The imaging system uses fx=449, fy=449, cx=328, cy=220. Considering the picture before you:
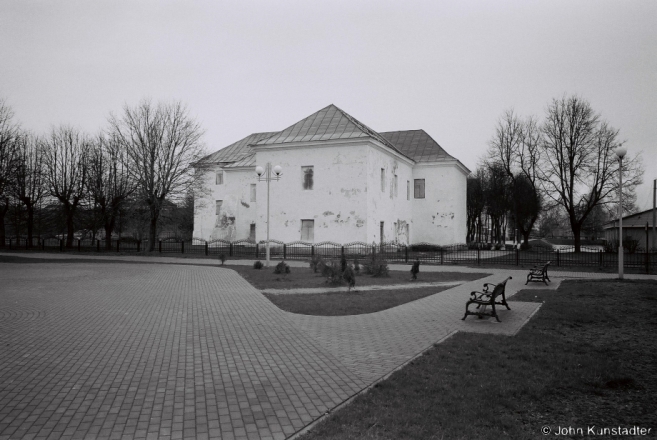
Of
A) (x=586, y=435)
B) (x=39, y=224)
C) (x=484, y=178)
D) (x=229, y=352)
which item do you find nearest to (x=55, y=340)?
(x=229, y=352)

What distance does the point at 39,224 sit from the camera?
159ft

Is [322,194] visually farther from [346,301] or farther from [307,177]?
[346,301]

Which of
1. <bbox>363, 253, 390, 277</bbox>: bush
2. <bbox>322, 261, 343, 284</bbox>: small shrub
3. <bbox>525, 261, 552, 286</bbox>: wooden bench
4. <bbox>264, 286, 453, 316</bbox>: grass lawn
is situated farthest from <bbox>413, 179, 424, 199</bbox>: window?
<bbox>264, 286, 453, 316</bbox>: grass lawn

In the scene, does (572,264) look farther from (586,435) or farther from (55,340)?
(55,340)

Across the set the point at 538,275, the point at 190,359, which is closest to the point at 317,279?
the point at 538,275

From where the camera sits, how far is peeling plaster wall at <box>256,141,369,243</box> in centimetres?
3303

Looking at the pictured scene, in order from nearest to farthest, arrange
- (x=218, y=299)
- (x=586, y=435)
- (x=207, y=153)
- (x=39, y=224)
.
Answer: (x=586, y=435)
(x=218, y=299)
(x=207, y=153)
(x=39, y=224)

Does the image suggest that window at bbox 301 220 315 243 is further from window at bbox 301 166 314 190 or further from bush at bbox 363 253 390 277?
bush at bbox 363 253 390 277

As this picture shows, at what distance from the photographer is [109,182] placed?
137 ft

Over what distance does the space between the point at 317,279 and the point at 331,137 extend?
59.3 feet

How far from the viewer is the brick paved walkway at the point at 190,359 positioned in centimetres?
467

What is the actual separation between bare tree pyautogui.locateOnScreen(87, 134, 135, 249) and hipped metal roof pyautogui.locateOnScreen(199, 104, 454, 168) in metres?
7.21

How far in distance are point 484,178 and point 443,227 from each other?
2605 centimetres

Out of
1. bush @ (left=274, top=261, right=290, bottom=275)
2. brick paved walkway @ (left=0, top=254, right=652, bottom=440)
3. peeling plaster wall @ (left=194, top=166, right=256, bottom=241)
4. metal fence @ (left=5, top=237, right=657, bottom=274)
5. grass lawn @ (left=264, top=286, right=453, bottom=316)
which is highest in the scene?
peeling plaster wall @ (left=194, top=166, right=256, bottom=241)
